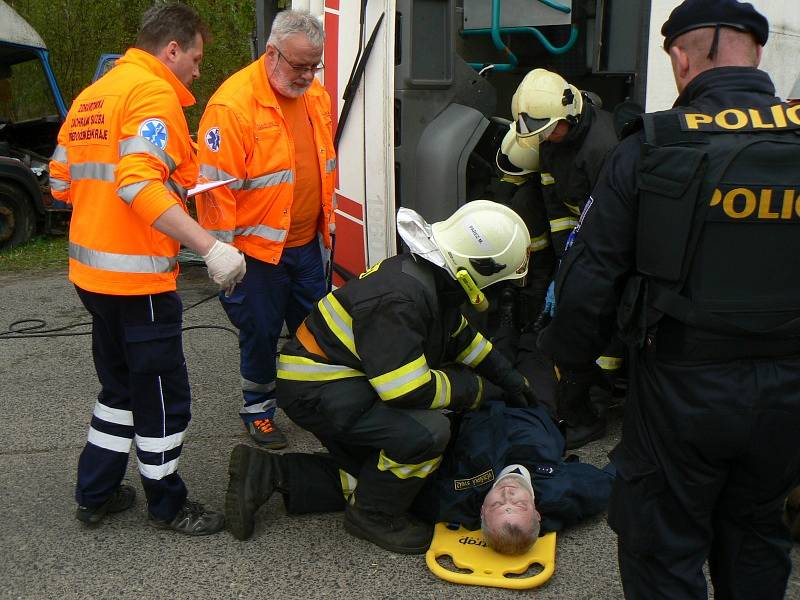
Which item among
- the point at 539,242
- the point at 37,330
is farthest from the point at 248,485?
the point at 37,330

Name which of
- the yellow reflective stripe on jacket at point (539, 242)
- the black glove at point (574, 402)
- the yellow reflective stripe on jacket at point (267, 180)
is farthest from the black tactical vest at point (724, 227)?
the yellow reflective stripe on jacket at point (539, 242)

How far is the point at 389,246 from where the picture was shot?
4.16 m

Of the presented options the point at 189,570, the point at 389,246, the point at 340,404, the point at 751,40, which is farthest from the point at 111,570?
the point at 751,40

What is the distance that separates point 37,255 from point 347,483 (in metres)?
6.26

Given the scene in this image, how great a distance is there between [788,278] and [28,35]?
29.0 feet

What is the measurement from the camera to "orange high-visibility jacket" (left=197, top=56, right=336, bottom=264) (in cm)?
346

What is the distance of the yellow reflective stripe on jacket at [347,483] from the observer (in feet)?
10.4

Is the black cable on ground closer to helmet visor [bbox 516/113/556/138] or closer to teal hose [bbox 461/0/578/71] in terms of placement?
teal hose [bbox 461/0/578/71]

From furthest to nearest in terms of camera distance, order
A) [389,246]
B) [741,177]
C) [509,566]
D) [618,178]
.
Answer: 1. [389,246]
2. [509,566]
3. [618,178]
4. [741,177]

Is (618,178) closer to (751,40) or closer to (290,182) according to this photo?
(751,40)

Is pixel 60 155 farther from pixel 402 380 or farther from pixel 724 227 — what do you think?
pixel 724 227

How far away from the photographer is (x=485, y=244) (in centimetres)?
282

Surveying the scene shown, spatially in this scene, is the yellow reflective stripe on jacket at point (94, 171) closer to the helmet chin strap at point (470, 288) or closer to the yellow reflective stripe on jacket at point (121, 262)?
the yellow reflective stripe on jacket at point (121, 262)

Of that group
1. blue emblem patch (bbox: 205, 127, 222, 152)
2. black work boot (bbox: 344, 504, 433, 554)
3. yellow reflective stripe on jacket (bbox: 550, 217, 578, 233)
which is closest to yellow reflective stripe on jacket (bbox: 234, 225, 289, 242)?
blue emblem patch (bbox: 205, 127, 222, 152)
